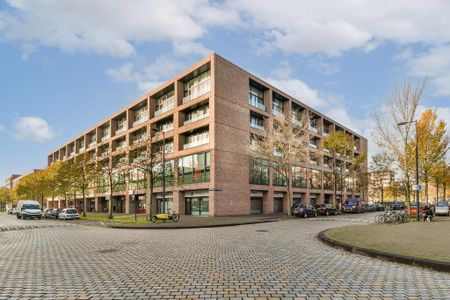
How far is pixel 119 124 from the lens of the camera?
62406 millimetres

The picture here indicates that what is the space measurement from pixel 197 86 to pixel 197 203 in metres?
14.1

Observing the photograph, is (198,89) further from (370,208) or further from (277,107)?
(370,208)

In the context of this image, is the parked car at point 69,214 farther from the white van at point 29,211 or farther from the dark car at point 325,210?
the dark car at point 325,210

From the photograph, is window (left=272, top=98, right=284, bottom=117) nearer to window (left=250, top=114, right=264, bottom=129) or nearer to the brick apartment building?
the brick apartment building

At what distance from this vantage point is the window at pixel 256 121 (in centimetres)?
4344

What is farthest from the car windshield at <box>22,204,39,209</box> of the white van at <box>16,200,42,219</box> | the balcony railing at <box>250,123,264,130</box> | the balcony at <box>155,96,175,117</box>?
the balcony railing at <box>250,123,264,130</box>

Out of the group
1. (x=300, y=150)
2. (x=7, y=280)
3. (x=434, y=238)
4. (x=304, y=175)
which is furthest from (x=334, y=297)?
(x=304, y=175)

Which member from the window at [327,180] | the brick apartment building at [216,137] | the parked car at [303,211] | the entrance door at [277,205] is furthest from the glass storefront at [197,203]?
the window at [327,180]

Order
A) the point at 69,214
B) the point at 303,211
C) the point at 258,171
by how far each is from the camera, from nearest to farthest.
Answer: the point at 303,211 < the point at 69,214 < the point at 258,171

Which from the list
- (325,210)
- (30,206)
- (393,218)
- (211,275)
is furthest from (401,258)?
(30,206)

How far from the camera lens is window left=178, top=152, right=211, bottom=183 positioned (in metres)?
37.8

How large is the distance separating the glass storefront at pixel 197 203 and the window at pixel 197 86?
1166cm

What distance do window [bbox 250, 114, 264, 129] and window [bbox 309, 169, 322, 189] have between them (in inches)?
600

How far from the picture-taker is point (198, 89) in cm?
4072
